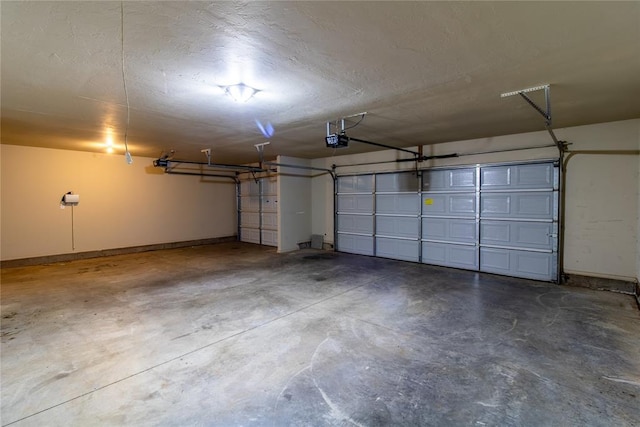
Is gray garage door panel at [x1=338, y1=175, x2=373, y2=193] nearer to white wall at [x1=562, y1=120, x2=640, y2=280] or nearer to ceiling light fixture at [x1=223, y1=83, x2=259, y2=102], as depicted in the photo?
white wall at [x1=562, y1=120, x2=640, y2=280]

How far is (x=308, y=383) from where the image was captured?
7.46 feet

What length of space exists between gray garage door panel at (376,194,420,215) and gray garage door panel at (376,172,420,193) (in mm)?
135

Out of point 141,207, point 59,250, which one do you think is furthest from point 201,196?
point 59,250

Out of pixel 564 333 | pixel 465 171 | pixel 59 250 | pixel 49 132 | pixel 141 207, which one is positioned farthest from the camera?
pixel 141 207

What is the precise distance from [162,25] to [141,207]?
7128 millimetres

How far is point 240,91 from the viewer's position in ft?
10.1

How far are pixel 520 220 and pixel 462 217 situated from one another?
37.4 inches

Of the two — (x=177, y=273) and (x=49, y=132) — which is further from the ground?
(x=49, y=132)

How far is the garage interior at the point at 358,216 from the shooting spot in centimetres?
199

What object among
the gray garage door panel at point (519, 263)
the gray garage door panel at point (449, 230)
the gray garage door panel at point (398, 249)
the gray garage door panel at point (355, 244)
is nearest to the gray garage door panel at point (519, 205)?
the gray garage door panel at point (449, 230)

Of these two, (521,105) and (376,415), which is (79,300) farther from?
(521,105)

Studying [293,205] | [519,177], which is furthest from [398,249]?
[293,205]

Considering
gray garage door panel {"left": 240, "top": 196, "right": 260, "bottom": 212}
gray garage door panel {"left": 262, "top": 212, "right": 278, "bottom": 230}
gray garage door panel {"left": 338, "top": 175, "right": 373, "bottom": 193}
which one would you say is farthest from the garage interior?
gray garage door panel {"left": 240, "top": 196, "right": 260, "bottom": 212}

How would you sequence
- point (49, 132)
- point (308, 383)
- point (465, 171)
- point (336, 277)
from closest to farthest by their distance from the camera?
point (308, 383), point (49, 132), point (336, 277), point (465, 171)
